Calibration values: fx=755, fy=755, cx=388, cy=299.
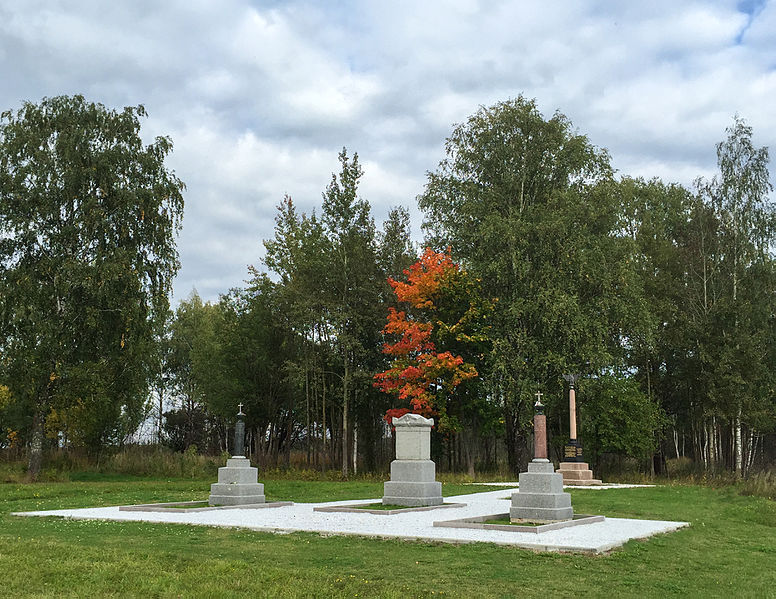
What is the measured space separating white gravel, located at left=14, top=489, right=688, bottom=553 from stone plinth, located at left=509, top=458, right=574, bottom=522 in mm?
599

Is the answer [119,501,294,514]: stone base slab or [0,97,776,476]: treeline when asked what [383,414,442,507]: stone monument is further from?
[0,97,776,476]: treeline

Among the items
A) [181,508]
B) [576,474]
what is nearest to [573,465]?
[576,474]

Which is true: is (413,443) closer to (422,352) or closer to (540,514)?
(540,514)

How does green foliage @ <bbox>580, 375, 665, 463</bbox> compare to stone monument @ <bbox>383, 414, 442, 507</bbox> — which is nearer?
stone monument @ <bbox>383, 414, 442, 507</bbox>

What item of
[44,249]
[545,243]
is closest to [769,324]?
[545,243]

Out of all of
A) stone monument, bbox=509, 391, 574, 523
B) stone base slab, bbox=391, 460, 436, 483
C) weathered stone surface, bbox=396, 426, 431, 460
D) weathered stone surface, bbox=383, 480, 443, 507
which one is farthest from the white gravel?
weathered stone surface, bbox=396, 426, 431, 460

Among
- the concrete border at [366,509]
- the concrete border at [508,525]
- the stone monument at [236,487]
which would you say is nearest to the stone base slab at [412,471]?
the concrete border at [366,509]

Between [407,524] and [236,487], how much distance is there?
18.7 feet

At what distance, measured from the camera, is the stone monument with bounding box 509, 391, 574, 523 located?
13.6 metres

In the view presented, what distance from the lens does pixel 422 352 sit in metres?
31.3

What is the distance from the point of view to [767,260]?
114 ft

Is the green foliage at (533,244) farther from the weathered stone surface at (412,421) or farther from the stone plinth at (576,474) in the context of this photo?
the weathered stone surface at (412,421)

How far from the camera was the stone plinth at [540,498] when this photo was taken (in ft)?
44.6

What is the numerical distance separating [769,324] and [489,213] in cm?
1492
